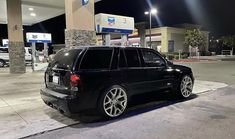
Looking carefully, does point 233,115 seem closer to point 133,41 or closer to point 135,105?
point 135,105

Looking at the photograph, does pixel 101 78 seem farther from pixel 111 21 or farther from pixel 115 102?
pixel 111 21

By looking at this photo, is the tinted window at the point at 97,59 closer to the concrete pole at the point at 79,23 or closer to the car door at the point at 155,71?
the car door at the point at 155,71

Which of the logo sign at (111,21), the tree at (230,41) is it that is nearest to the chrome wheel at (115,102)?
the logo sign at (111,21)

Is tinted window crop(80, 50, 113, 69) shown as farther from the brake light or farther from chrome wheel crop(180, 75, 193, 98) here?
chrome wheel crop(180, 75, 193, 98)

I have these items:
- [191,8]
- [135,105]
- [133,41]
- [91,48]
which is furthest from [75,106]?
[191,8]

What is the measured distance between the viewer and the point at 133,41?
41906 millimetres

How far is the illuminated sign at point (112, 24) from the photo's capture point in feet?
40.5

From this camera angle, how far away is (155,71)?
19.8 ft

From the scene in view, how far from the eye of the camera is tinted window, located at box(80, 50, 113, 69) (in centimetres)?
481

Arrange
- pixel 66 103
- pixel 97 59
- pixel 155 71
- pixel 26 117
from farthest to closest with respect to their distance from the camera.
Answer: pixel 155 71
pixel 26 117
pixel 97 59
pixel 66 103

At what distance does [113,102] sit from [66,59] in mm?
1429

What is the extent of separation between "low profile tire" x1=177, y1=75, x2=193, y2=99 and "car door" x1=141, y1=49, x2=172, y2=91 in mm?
496

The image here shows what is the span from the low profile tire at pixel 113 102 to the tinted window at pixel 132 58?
0.70 meters

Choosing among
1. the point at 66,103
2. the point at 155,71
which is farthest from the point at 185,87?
the point at 66,103
